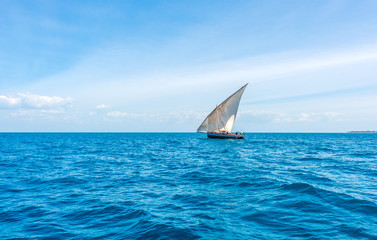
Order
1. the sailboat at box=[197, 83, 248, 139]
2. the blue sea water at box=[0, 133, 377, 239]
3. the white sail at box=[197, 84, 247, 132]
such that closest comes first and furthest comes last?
the blue sea water at box=[0, 133, 377, 239]
the white sail at box=[197, 84, 247, 132]
the sailboat at box=[197, 83, 248, 139]

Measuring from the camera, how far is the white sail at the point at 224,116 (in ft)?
252

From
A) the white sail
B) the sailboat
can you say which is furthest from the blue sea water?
the sailboat

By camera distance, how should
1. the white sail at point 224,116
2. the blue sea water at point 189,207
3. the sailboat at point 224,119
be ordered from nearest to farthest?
the blue sea water at point 189,207 → the white sail at point 224,116 → the sailboat at point 224,119

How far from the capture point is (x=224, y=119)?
3233 inches

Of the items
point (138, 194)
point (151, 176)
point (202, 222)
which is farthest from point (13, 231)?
point (151, 176)

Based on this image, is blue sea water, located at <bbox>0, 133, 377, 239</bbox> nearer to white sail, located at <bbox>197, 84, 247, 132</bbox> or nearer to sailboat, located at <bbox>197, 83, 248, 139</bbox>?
white sail, located at <bbox>197, 84, 247, 132</bbox>

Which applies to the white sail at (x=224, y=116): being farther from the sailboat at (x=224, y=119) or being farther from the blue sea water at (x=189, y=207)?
the blue sea water at (x=189, y=207)

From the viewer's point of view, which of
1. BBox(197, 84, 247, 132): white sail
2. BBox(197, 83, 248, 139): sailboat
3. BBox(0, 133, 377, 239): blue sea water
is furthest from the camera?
BBox(197, 83, 248, 139): sailboat

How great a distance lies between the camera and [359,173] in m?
19.8

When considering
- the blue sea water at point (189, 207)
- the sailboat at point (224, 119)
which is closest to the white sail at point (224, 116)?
the sailboat at point (224, 119)

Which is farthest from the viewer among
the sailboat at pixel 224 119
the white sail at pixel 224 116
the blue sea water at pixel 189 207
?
the sailboat at pixel 224 119

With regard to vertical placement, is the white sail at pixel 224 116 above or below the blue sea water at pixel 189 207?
above

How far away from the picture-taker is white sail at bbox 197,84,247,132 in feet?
252

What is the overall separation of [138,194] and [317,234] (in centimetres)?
939
